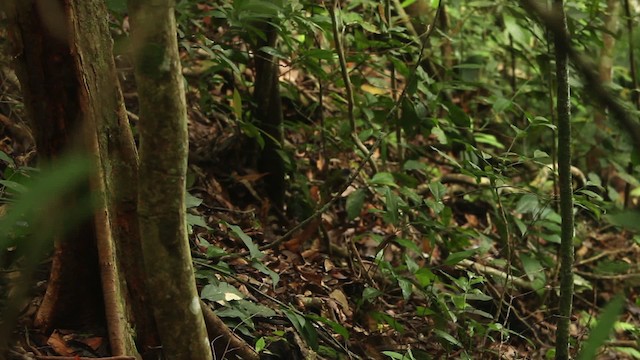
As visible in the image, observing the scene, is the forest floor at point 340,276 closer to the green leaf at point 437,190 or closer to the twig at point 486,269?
the twig at point 486,269

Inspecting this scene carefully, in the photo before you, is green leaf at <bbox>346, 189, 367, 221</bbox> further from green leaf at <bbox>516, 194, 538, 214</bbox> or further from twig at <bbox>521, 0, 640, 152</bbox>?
Answer: twig at <bbox>521, 0, 640, 152</bbox>

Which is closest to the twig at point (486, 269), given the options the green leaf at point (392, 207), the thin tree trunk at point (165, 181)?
the green leaf at point (392, 207)

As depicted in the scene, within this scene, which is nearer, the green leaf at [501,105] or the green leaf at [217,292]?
the green leaf at [217,292]

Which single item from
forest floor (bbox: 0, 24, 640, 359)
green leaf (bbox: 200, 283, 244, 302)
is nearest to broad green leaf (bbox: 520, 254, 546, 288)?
forest floor (bbox: 0, 24, 640, 359)

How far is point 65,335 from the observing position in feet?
7.84

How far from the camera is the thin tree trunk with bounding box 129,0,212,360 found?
1695mm

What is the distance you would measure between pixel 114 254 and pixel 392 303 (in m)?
2.11

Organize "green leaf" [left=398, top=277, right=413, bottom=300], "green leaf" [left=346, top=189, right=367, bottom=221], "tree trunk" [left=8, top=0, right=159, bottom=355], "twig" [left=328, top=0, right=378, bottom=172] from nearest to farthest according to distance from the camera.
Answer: "tree trunk" [left=8, top=0, right=159, bottom=355] < "green leaf" [left=398, top=277, right=413, bottom=300] < "twig" [left=328, top=0, right=378, bottom=172] < "green leaf" [left=346, top=189, right=367, bottom=221]

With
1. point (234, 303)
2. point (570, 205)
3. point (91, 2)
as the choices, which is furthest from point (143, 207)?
point (570, 205)

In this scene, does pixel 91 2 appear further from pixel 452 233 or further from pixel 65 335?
pixel 452 233

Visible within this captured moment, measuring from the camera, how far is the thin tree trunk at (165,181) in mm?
1695

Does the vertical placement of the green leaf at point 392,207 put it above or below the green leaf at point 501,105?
below

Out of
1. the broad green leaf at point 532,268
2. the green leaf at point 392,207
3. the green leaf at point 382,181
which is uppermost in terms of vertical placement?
the green leaf at point 382,181

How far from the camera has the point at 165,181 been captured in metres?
1.94
